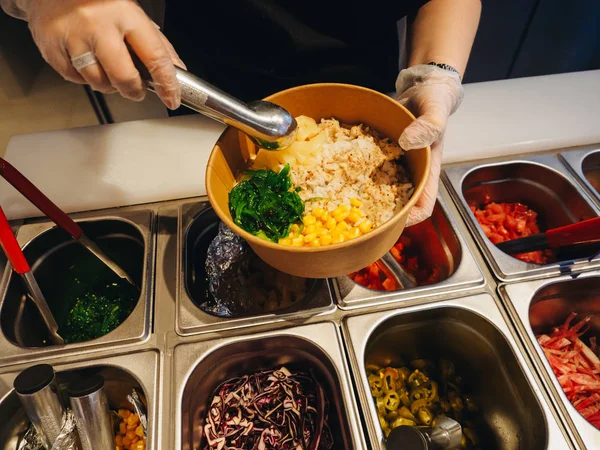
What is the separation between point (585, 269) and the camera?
161 centimetres

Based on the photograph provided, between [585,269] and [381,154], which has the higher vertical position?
[381,154]

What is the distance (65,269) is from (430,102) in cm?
162

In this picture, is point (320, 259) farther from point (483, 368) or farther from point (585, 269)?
point (585, 269)

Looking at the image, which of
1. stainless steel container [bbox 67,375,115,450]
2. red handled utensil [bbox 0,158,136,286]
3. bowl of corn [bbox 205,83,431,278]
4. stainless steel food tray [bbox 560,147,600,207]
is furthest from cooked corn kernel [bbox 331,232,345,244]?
stainless steel food tray [bbox 560,147,600,207]

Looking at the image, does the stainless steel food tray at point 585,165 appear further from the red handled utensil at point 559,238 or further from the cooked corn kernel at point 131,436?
the cooked corn kernel at point 131,436

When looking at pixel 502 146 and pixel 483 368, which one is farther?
pixel 502 146

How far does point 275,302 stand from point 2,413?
945 millimetres

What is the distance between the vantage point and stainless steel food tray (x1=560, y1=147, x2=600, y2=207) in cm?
191

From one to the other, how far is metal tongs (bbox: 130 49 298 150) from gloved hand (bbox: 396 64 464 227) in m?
0.36

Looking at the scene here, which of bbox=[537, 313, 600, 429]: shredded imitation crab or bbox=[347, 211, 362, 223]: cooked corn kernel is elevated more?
bbox=[347, 211, 362, 223]: cooked corn kernel

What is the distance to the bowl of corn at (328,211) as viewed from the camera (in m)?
1.16

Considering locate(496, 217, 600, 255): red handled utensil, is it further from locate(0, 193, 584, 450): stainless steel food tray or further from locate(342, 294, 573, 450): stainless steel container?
locate(342, 294, 573, 450): stainless steel container

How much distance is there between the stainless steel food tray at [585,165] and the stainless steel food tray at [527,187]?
3cm

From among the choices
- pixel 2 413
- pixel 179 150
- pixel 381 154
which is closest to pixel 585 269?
pixel 381 154
